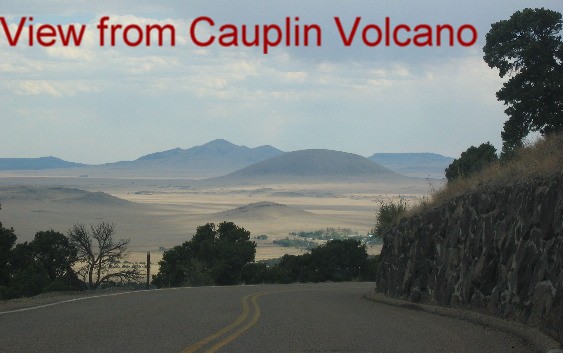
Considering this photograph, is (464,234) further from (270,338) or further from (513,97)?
(513,97)

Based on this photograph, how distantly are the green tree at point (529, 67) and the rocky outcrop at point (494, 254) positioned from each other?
52.7 feet

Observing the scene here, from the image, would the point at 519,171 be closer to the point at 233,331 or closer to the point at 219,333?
the point at 233,331

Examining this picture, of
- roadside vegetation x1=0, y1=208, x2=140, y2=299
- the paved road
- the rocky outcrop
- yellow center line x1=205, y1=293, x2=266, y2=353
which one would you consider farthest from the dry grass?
roadside vegetation x1=0, y1=208, x2=140, y2=299

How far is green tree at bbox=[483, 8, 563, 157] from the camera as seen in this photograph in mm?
39594

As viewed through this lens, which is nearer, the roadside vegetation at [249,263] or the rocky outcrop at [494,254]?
the rocky outcrop at [494,254]

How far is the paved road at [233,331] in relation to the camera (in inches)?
513

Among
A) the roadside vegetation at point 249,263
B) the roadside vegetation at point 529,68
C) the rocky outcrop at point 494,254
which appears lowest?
the roadside vegetation at point 249,263

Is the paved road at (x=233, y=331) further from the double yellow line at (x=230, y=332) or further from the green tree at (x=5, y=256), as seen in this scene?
the green tree at (x=5, y=256)

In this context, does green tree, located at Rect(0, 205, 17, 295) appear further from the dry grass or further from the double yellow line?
the double yellow line

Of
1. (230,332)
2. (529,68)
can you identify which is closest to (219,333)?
(230,332)

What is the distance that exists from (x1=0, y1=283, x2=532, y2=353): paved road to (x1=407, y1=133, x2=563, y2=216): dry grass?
10.3ft

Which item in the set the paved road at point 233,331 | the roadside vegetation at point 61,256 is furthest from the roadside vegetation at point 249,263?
the paved road at point 233,331

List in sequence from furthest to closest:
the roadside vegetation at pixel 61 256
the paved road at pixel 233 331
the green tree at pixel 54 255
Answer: the green tree at pixel 54 255 < the roadside vegetation at pixel 61 256 < the paved road at pixel 233 331

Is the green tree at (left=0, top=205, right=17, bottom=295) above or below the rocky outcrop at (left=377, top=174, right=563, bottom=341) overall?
below
